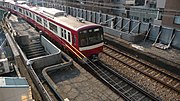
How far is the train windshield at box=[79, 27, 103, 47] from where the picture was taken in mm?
10510

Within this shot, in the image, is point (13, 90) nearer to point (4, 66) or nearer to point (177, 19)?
point (4, 66)

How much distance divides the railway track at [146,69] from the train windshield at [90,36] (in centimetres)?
225

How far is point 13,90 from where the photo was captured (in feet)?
18.9

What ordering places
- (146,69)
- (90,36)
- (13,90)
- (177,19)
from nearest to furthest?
(13,90), (90,36), (146,69), (177,19)

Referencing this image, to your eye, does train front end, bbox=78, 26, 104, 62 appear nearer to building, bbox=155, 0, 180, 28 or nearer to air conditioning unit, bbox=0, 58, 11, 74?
air conditioning unit, bbox=0, 58, 11, 74

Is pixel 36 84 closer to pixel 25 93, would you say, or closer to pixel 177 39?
pixel 25 93

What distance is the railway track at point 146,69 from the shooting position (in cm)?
952

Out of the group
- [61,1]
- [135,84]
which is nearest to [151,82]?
[135,84]

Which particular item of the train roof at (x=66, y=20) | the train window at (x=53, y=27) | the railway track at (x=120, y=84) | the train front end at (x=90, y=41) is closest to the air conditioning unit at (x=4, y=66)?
the train front end at (x=90, y=41)

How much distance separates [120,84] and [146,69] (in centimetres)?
242

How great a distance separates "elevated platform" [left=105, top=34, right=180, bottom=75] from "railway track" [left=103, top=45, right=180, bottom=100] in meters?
0.64

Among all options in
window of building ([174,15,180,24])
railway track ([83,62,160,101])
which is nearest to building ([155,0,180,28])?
window of building ([174,15,180,24])

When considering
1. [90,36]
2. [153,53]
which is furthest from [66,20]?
[153,53]

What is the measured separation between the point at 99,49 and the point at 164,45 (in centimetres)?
571
